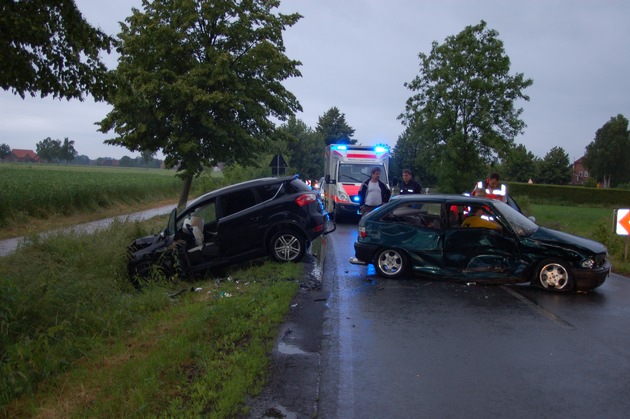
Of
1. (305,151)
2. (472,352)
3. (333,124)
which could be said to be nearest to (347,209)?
(472,352)

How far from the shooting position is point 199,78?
17.9 meters

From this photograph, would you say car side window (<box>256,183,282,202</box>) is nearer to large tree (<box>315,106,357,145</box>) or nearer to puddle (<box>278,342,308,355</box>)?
puddle (<box>278,342,308,355</box>)

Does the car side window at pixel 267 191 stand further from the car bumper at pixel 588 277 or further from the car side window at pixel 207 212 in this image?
the car bumper at pixel 588 277

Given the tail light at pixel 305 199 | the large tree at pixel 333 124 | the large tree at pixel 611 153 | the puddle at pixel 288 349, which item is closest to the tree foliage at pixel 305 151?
the large tree at pixel 333 124

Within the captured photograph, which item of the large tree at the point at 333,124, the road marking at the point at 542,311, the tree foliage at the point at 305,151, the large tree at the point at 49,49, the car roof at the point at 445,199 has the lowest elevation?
the road marking at the point at 542,311

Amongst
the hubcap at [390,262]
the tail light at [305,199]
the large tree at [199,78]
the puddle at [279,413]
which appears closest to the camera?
the puddle at [279,413]

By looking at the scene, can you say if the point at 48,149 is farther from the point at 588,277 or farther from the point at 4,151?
the point at 588,277

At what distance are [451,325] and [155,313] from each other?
13.2ft

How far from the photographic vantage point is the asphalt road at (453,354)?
168 inches

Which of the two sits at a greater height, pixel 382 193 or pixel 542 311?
pixel 382 193

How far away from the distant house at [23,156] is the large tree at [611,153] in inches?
4103

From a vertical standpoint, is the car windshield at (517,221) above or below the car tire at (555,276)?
above

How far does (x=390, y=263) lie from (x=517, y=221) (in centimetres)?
221

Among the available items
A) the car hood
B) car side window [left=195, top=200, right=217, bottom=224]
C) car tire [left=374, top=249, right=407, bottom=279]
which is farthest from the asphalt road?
car side window [left=195, top=200, right=217, bottom=224]
